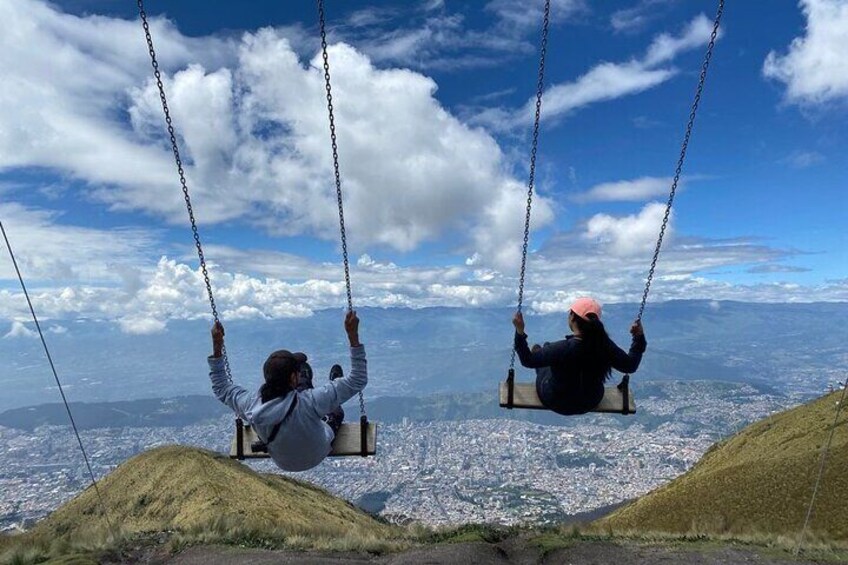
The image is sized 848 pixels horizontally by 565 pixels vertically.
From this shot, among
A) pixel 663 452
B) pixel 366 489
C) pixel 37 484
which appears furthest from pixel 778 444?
pixel 37 484

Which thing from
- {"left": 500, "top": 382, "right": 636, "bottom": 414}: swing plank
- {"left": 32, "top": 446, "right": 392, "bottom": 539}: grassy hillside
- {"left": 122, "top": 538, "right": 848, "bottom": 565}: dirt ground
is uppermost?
{"left": 500, "top": 382, "right": 636, "bottom": 414}: swing plank

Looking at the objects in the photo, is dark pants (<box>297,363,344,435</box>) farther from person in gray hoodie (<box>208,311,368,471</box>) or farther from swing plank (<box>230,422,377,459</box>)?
person in gray hoodie (<box>208,311,368,471</box>)

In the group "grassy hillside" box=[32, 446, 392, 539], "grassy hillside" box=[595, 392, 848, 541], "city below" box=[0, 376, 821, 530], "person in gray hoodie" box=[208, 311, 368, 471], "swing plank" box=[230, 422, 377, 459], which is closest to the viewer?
"person in gray hoodie" box=[208, 311, 368, 471]

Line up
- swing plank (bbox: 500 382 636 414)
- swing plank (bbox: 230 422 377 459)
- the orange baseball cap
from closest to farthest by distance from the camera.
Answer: the orange baseball cap → swing plank (bbox: 230 422 377 459) → swing plank (bbox: 500 382 636 414)

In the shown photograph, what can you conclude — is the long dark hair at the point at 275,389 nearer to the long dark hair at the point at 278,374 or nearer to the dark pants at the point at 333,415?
the long dark hair at the point at 278,374

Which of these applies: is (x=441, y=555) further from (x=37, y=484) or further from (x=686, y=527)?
(x=37, y=484)

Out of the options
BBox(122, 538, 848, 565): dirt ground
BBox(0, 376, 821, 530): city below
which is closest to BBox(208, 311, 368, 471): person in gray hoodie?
BBox(122, 538, 848, 565): dirt ground

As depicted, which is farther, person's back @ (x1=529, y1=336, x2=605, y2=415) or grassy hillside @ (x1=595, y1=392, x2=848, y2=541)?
grassy hillside @ (x1=595, y1=392, x2=848, y2=541)
